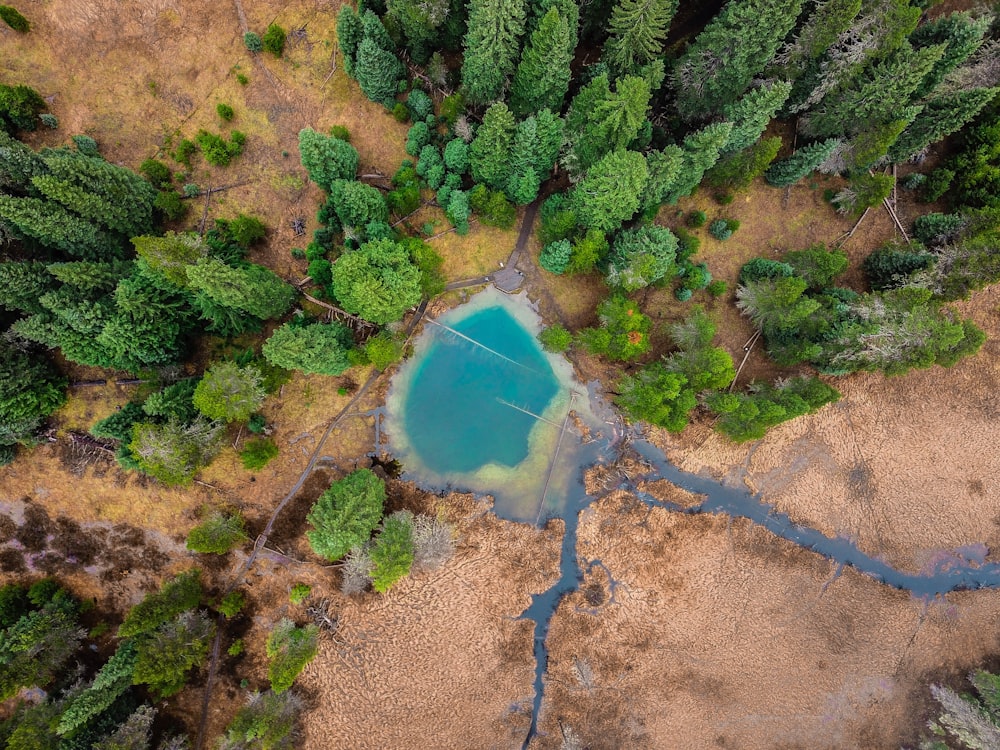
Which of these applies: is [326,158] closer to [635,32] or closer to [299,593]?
[635,32]

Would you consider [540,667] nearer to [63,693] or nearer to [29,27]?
[63,693]

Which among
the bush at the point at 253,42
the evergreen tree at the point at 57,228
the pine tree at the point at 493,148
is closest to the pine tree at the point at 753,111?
the pine tree at the point at 493,148

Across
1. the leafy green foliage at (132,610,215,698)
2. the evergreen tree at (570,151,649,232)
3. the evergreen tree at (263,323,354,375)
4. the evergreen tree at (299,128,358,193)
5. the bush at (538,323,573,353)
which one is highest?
the evergreen tree at (299,128,358,193)

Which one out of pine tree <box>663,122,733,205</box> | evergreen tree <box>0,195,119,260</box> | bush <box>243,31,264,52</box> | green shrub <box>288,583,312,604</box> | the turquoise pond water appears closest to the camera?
evergreen tree <box>0,195,119,260</box>

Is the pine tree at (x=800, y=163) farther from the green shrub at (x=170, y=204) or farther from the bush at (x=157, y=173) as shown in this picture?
the bush at (x=157, y=173)

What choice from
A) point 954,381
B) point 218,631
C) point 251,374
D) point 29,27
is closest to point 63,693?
point 218,631

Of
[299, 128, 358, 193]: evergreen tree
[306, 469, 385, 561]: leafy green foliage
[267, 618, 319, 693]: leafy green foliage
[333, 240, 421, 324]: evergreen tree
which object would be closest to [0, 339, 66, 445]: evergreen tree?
[306, 469, 385, 561]: leafy green foliage

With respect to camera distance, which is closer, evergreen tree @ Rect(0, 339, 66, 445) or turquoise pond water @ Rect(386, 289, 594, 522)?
evergreen tree @ Rect(0, 339, 66, 445)

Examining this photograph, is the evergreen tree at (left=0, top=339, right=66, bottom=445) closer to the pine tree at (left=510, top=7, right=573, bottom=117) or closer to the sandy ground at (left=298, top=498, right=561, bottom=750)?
the sandy ground at (left=298, top=498, right=561, bottom=750)
